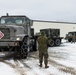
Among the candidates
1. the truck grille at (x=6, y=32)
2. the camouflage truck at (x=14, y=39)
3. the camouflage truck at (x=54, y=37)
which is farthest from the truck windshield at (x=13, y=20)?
the camouflage truck at (x=54, y=37)

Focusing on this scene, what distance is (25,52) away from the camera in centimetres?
1347

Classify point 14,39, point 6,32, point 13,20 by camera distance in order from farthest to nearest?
point 13,20
point 6,32
point 14,39

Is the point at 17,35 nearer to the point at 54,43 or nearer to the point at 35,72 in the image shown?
the point at 35,72

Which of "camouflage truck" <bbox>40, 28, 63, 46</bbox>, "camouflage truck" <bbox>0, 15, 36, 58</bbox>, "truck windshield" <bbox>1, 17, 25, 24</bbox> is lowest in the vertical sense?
"camouflage truck" <bbox>40, 28, 63, 46</bbox>

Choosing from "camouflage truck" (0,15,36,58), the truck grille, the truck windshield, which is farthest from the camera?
the truck windshield

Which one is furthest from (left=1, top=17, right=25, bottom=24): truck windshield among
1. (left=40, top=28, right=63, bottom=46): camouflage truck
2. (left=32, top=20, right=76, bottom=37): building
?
(left=32, top=20, right=76, bottom=37): building

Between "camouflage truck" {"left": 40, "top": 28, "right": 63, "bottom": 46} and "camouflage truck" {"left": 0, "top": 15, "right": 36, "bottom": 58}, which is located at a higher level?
"camouflage truck" {"left": 0, "top": 15, "right": 36, "bottom": 58}

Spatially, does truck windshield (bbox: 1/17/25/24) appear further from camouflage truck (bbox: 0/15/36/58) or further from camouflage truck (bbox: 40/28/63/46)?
camouflage truck (bbox: 40/28/63/46)

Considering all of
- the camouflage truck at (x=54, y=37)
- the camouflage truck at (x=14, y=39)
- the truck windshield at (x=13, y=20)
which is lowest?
the camouflage truck at (x=54, y=37)

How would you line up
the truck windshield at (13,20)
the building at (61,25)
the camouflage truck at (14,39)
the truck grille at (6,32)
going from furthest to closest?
the building at (61,25) → the truck windshield at (13,20) → the truck grille at (6,32) → the camouflage truck at (14,39)

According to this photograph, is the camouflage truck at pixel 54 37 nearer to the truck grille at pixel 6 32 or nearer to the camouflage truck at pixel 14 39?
the camouflage truck at pixel 14 39

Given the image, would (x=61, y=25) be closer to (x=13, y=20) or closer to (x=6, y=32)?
(x=13, y=20)

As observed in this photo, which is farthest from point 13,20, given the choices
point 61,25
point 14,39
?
point 61,25

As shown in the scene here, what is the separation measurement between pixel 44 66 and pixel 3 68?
5.66 feet
